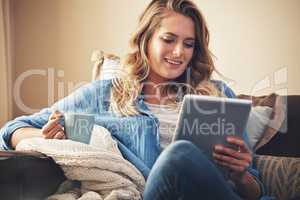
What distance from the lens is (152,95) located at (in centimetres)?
146

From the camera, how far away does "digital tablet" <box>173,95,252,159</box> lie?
991 millimetres

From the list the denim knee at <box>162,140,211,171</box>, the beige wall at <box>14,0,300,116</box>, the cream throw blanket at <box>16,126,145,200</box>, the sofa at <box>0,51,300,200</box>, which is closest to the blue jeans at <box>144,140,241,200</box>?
the denim knee at <box>162,140,211,171</box>

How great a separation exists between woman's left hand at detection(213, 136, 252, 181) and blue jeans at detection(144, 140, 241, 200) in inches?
7.8

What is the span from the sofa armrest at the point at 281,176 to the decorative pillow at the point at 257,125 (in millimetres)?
84

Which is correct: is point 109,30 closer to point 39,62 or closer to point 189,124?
point 39,62

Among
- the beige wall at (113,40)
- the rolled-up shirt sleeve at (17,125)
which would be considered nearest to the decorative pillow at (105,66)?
the beige wall at (113,40)

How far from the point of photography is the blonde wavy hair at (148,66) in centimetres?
145

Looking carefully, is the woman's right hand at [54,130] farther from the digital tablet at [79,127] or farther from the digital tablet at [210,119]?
the digital tablet at [210,119]

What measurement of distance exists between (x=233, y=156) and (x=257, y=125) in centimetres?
34

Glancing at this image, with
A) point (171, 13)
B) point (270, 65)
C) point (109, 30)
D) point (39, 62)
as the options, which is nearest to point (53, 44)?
point (39, 62)

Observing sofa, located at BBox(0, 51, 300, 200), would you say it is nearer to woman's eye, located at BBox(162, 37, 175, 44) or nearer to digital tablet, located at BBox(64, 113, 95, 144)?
digital tablet, located at BBox(64, 113, 95, 144)

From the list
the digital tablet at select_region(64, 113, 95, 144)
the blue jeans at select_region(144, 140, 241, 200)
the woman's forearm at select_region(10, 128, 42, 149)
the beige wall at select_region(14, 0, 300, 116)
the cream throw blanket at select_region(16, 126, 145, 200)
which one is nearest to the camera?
the blue jeans at select_region(144, 140, 241, 200)

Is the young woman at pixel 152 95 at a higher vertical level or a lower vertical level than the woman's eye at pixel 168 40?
lower

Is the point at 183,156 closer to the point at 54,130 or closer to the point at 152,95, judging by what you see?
the point at 54,130
